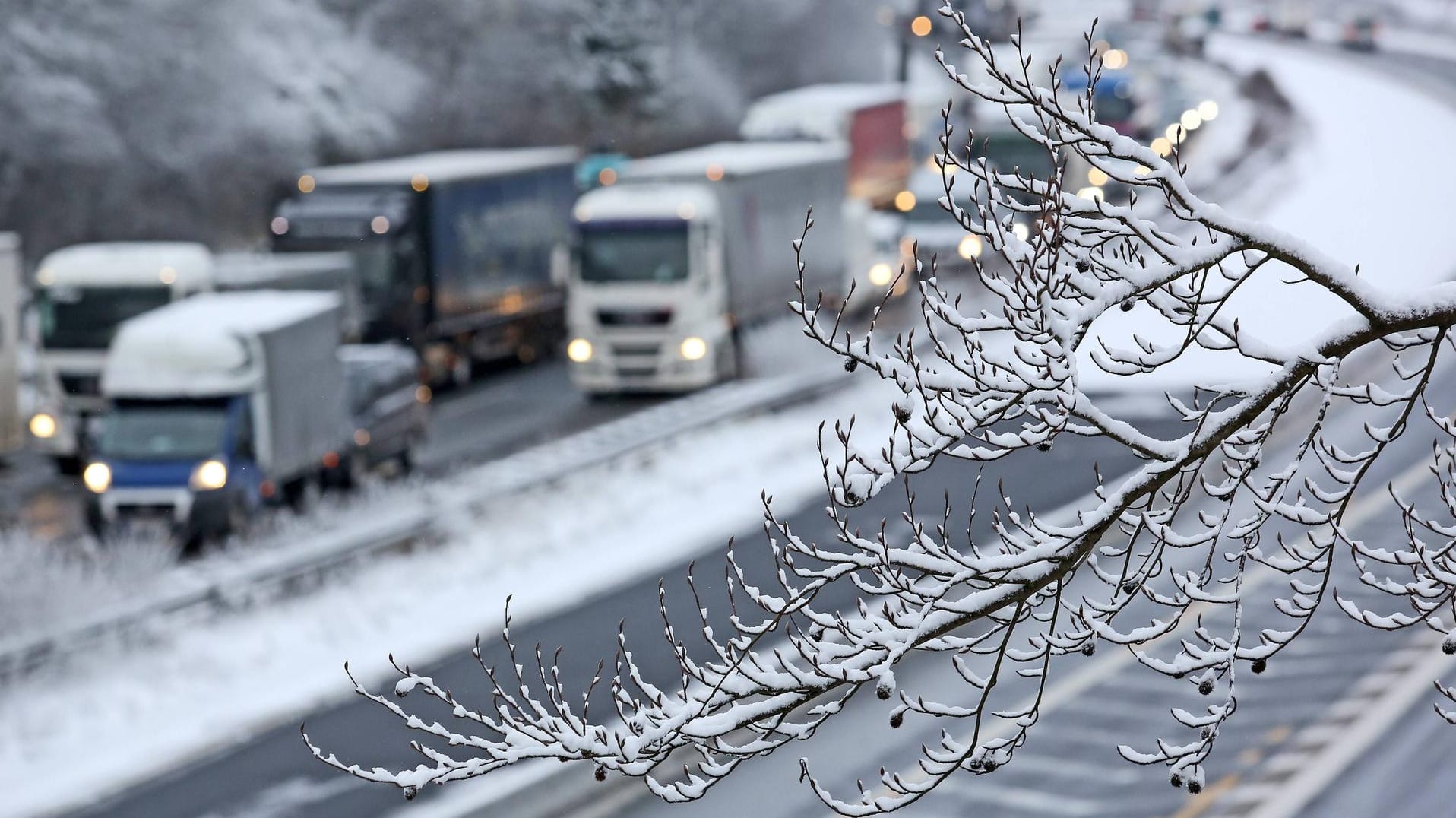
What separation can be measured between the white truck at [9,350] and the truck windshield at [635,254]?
8.13 meters

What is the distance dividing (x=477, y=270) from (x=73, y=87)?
10.8 m

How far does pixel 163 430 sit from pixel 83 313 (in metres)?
6.22

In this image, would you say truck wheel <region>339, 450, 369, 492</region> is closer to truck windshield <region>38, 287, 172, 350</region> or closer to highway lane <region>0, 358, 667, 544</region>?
highway lane <region>0, 358, 667, 544</region>

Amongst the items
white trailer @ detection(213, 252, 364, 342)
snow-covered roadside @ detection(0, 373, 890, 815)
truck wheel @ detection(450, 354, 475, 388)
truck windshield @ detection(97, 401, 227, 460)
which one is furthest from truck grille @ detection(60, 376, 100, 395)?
snow-covered roadside @ detection(0, 373, 890, 815)

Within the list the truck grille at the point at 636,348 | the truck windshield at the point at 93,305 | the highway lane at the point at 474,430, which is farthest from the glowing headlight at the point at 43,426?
the truck grille at the point at 636,348

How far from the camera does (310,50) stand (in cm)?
4488

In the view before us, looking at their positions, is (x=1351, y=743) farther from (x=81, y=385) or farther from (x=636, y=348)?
(x=81, y=385)

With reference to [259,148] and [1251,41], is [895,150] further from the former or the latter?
[1251,41]

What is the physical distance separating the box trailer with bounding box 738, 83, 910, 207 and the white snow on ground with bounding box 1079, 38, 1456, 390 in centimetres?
744

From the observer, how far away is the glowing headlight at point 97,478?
1970 centimetres

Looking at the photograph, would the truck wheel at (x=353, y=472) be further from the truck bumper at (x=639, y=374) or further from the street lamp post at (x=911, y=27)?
the street lamp post at (x=911, y=27)

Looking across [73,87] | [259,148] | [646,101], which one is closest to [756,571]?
[73,87]

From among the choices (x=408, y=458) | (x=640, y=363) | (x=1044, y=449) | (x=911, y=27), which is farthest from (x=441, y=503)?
(x=911, y=27)

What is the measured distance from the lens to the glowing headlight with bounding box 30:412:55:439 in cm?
2514
